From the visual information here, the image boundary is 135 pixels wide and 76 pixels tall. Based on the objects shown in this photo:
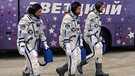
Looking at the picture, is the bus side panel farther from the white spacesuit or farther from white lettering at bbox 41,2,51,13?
the white spacesuit

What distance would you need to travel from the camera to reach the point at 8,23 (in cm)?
941

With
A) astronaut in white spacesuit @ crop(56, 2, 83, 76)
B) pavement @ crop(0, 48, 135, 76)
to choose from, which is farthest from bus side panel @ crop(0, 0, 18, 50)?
astronaut in white spacesuit @ crop(56, 2, 83, 76)

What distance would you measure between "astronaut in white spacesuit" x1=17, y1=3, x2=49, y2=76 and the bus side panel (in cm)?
313

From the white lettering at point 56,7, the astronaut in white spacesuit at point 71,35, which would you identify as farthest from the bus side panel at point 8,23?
the astronaut in white spacesuit at point 71,35

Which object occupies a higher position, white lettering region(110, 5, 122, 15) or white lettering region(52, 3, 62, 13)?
white lettering region(52, 3, 62, 13)

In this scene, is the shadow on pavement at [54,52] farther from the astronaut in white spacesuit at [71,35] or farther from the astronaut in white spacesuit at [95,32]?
the astronaut in white spacesuit at [71,35]

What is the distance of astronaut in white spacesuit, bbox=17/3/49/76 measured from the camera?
6246mm

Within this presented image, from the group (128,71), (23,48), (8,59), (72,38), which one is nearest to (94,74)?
(128,71)

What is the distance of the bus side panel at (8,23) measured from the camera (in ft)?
30.6

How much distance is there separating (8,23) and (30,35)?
3.25 m

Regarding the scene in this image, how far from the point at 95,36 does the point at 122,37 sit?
10.4 ft

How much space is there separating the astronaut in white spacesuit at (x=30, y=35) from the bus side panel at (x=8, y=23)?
3.13 metres

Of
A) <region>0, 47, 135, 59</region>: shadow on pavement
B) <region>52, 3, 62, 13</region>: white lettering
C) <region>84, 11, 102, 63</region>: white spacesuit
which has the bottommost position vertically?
<region>0, 47, 135, 59</region>: shadow on pavement

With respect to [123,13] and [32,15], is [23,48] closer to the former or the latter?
[32,15]
